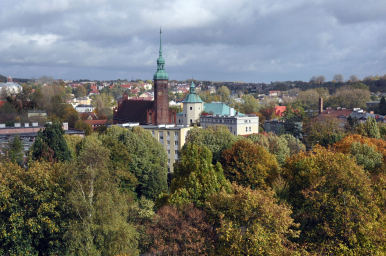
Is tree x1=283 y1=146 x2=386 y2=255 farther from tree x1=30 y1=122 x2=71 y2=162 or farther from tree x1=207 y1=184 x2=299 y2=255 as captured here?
tree x1=30 y1=122 x2=71 y2=162

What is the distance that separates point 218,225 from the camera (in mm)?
24234

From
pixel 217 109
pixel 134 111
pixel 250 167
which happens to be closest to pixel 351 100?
pixel 217 109

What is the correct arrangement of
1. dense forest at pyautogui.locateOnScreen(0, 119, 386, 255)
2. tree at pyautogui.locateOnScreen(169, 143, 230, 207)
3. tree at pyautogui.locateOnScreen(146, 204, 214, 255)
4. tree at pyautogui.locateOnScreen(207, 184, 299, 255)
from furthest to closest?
1. tree at pyautogui.locateOnScreen(169, 143, 230, 207)
2. tree at pyautogui.locateOnScreen(146, 204, 214, 255)
3. dense forest at pyautogui.locateOnScreen(0, 119, 386, 255)
4. tree at pyautogui.locateOnScreen(207, 184, 299, 255)

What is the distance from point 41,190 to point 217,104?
64.8 m

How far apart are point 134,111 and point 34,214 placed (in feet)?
203

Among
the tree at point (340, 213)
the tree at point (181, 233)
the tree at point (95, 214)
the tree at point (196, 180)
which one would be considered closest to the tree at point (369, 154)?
the tree at point (340, 213)

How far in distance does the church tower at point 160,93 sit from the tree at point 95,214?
181 feet

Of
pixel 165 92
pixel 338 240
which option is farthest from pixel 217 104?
pixel 338 240

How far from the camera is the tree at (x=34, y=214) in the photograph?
23.8m

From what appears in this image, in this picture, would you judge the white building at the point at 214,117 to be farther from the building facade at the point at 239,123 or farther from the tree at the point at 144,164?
the tree at the point at 144,164

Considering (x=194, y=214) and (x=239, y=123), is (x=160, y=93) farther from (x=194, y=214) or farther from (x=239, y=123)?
(x=194, y=214)

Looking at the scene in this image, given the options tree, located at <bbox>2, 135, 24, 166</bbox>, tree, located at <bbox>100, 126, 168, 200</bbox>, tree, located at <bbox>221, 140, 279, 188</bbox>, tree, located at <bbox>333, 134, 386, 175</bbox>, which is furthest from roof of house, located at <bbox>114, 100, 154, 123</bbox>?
tree, located at <bbox>333, 134, 386, 175</bbox>

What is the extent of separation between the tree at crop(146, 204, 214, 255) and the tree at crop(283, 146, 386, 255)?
21.3 ft

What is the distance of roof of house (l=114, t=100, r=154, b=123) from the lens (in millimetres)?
82062
